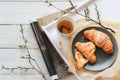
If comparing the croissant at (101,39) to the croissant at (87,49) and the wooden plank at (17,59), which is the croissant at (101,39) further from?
the wooden plank at (17,59)

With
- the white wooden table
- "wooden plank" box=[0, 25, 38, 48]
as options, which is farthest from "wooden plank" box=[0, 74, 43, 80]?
"wooden plank" box=[0, 25, 38, 48]

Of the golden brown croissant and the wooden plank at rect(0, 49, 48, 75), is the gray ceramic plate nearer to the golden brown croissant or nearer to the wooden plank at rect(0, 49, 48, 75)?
the golden brown croissant

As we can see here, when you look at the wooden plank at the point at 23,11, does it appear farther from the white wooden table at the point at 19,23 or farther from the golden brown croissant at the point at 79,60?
the golden brown croissant at the point at 79,60

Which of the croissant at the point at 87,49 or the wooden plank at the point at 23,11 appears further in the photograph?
the wooden plank at the point at 23,11

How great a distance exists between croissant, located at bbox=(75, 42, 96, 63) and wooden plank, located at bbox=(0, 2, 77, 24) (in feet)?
0.61

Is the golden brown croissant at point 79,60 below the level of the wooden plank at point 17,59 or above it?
below

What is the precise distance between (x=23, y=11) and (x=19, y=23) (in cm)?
5

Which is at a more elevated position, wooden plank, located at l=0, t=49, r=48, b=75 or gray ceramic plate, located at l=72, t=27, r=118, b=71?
wooden plank, located at l=0, t=49, r=48, b=75

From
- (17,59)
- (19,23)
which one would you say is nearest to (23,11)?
(19,23)

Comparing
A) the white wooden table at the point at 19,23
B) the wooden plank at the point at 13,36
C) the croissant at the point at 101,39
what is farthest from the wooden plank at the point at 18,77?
the croissant at the point at 101,39

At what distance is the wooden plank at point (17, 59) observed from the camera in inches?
42.9

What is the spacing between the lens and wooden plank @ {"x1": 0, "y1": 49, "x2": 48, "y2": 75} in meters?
1.09

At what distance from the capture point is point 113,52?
102cm

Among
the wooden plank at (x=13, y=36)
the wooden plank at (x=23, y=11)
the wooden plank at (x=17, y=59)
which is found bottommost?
the wooden plank at (x=17, y=59)
